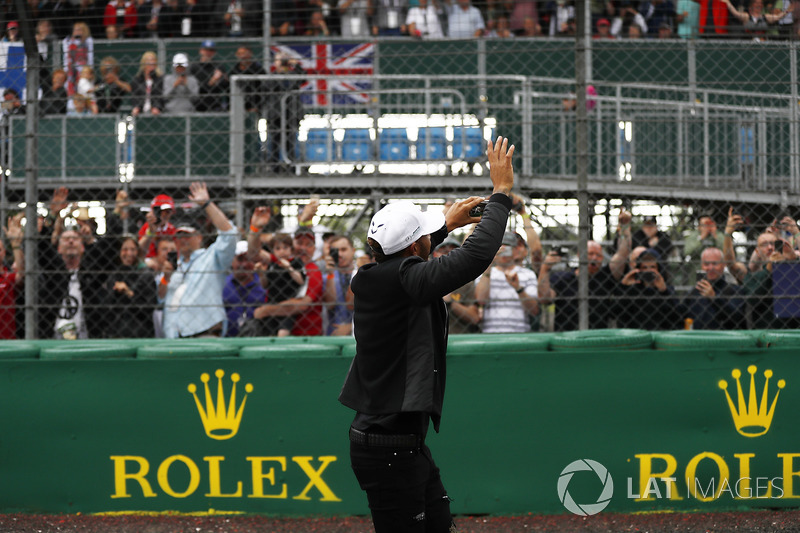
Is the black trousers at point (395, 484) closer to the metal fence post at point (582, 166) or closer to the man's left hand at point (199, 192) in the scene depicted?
the metal fence post at point (582, 166)

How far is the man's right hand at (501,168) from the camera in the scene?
3477 mm

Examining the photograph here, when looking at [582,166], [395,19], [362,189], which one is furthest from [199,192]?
[395,19]

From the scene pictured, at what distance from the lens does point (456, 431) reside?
18.1 feet

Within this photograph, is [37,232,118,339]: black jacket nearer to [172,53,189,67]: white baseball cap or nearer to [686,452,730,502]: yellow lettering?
[172,53,189,67]: white baseball cap

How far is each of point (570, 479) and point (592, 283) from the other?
6.31 ft

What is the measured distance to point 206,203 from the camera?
704 cm

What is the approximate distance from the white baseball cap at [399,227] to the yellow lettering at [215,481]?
2.62 metres

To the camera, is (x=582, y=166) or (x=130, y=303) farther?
(x=130, y=303)

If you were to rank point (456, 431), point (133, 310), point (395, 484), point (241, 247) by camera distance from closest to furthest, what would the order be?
point (395, 484) → point (456, 431) → point (133, 310) → point (241, 247)

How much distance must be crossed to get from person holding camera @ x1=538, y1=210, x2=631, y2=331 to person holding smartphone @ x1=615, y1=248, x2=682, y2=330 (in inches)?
3.8

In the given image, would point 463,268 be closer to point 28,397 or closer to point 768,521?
point 768,521

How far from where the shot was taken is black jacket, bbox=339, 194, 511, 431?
333 centimetres

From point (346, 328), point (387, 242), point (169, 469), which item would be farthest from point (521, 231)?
point (387, 242)

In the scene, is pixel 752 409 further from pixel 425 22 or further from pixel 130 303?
pixel 425 22
